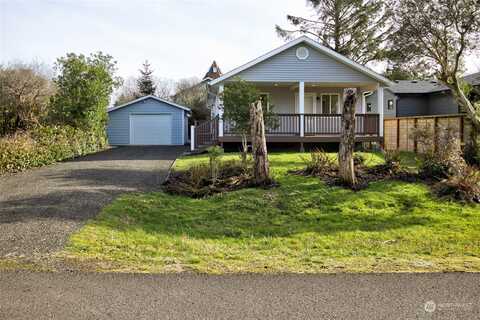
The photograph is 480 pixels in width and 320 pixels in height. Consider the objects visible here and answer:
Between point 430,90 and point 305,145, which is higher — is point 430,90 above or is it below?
above

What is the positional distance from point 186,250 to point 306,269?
6.42 ft

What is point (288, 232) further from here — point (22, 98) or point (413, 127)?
point (22, 98)

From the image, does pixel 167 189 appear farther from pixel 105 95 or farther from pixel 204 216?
pixel 105 95

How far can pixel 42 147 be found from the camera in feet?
49.2

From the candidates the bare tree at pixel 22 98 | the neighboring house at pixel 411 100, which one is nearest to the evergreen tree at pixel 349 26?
the neighboring house at pixel 411 100

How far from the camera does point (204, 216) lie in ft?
27.8

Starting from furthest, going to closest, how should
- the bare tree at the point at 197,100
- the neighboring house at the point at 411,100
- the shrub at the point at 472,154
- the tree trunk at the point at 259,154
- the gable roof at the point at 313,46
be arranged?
the bare tree at the point at 197,100 → the neighboring house at the point at 411,100 → the gable roof at the point at 313,46 → the shrub at the point at 472,154 → the tree trunk at the point at 259,154

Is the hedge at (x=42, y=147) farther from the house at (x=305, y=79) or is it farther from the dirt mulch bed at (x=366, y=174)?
the dirt mulch bed at (x=366, y=174)

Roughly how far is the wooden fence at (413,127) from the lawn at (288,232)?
6819 mm

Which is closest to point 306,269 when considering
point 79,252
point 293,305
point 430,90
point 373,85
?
point 293,305

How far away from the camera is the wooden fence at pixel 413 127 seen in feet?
52.9

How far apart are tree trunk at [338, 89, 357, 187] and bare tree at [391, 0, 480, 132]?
6.87 m

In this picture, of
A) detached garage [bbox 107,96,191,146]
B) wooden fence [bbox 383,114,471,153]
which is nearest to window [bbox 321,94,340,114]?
wooden fence [bbox 383,114,471,153]

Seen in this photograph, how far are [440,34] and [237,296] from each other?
615 inches
